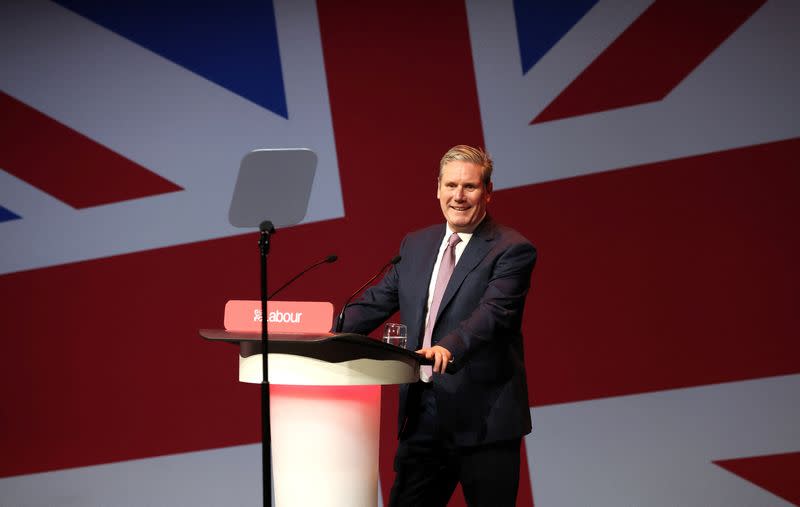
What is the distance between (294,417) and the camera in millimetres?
2080

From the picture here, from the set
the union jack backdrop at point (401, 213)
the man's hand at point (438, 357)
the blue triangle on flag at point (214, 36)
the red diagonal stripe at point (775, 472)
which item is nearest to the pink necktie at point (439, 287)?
the man's hand at point (438, 357)

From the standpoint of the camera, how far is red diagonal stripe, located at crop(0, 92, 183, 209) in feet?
13.3

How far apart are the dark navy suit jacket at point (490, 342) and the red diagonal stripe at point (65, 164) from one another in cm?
191

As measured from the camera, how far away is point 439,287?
8.40ft

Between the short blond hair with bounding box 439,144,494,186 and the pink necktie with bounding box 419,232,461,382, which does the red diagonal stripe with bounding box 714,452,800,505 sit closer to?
the pink necktie with bounding box 419,232,461,382

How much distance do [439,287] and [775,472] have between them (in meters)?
1.96

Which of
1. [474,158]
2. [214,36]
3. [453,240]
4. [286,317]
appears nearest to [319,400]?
[286,317]

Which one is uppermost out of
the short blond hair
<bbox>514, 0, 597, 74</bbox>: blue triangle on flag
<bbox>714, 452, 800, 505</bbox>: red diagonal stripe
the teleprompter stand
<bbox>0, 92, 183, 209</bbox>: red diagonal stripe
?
<bbox>514, 0, 597, 74</bbox>: blue triangle on flag

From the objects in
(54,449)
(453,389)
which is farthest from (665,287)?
(54,449)

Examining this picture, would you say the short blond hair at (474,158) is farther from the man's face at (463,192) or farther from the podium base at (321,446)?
the podium base at (321,446)

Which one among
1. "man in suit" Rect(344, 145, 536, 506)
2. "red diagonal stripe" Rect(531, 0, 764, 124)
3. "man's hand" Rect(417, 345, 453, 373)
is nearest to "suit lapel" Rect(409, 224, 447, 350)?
"man in suit" Rect(344, 145, 536, 506)

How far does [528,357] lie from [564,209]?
0.64 m

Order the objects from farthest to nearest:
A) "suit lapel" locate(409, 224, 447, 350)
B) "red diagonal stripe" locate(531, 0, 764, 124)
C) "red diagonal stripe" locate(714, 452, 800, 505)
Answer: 1. "red diagonal stripe" locate(531, 0, 764, 124)
2. "red diagonal stripe" locate(714, 452, 800, 505)
3. "suit lapel" locate(409, 224, 447, 350)

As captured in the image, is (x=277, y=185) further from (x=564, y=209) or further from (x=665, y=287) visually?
(x=665, y=287)
